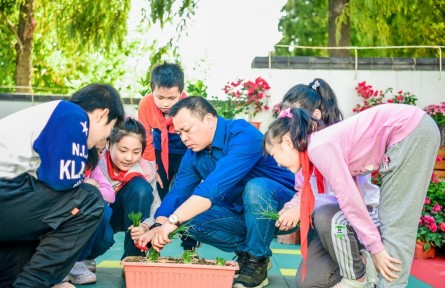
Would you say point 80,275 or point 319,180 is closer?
point 319,180

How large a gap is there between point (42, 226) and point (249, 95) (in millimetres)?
6232

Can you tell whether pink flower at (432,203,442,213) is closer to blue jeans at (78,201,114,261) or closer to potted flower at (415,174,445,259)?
potted flower at (415,174,445,259)

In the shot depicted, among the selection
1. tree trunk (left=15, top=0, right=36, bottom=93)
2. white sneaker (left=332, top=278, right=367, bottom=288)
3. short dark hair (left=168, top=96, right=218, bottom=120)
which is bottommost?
white sneaker (left=332, top=278, right=367, bottom=288)

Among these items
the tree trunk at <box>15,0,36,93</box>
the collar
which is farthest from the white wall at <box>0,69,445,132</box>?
the collar

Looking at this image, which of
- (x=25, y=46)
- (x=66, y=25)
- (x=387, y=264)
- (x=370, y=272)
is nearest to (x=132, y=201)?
(x=370, y=272)

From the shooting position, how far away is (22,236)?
287 centimetres

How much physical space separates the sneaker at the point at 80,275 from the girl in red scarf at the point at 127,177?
0.30 metres

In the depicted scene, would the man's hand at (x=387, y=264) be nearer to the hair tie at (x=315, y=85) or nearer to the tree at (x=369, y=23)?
the hair tie at (x=315, y=85)

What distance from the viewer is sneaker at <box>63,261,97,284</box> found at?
11.6 ft

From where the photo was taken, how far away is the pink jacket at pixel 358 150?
290 cm

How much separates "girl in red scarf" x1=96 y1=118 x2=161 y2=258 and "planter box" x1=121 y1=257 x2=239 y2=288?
0.68 m

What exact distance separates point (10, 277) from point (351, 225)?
5.22 feet

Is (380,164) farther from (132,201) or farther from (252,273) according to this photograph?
(132,201)

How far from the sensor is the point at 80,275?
11.6 feet
